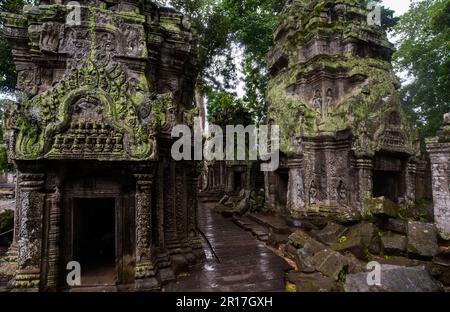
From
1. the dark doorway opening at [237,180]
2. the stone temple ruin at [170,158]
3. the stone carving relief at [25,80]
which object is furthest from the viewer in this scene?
the dark doorway opening at [237,180]

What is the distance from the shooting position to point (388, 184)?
1022 cm

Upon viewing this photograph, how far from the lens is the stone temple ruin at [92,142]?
14.7 ft

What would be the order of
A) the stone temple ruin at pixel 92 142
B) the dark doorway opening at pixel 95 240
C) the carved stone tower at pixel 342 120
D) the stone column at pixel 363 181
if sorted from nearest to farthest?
the stone temple ruin at pixel 92 142 → the dark doorway opening at pixel 95 240 → the stone column at pixel 363 181 → the carved stone tower at pixel 342 120

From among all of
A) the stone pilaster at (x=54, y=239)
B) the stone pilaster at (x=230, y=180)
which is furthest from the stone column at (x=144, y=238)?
the stone pilaster at (x=230, y=180)

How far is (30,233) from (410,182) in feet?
37.1

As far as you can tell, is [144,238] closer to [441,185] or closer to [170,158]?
[170,158]

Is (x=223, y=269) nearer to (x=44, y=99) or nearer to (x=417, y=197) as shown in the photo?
(x=44, y=99)

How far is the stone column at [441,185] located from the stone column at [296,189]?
3769 mm

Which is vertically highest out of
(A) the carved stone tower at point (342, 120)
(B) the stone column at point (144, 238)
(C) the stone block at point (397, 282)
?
(A) the carved stone tower at point (342, 120)

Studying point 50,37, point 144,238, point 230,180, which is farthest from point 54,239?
point 230,180

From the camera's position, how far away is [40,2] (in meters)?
5.79

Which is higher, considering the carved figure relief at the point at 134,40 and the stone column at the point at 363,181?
the carved figure relief at the point at 134,40

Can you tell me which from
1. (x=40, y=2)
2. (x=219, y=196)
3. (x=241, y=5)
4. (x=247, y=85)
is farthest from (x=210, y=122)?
(x=40, y=2)

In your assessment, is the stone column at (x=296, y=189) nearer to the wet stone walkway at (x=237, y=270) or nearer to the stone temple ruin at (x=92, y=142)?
the wet stone walkway at (x=237, y=270)
